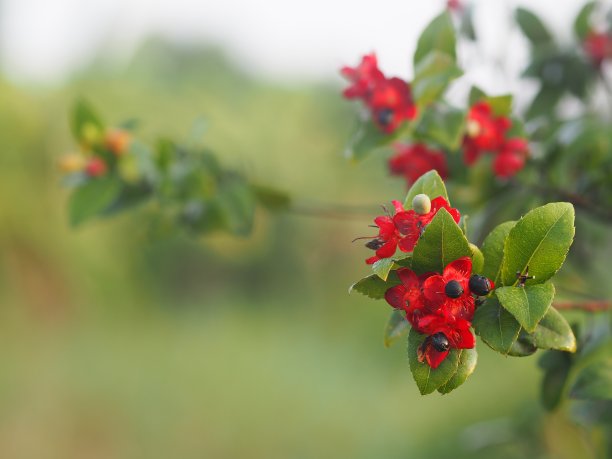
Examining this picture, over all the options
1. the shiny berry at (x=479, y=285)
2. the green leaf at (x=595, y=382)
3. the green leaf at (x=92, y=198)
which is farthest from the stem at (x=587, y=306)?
the green leaf at (x=92, y=198)

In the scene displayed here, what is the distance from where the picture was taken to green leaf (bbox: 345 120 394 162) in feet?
2.17

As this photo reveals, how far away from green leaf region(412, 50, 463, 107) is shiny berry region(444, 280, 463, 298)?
26 centimetres

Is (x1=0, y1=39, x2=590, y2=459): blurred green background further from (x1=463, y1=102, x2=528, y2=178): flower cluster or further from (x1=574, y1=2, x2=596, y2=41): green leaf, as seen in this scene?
(x1=463, y1=102, x2=528, y2=178): flower cluster

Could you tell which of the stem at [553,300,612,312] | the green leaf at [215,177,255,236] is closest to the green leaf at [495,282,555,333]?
the stem at [553,300,612,312]

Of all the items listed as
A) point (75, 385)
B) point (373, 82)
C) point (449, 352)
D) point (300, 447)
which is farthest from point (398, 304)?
point (75, 385)

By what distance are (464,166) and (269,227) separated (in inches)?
191

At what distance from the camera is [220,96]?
6297 millimetres

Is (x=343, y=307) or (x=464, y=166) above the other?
(x=343, y=307)

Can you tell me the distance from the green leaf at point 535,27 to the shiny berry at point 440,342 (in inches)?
24.6

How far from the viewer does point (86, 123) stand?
2.85 ft

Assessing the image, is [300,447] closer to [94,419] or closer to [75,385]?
[94,419]

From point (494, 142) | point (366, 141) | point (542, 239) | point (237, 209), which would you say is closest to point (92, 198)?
point (237, 209)

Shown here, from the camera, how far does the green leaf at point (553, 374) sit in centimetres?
62

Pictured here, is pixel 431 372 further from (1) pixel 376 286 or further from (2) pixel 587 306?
(2) pixel 587 306
